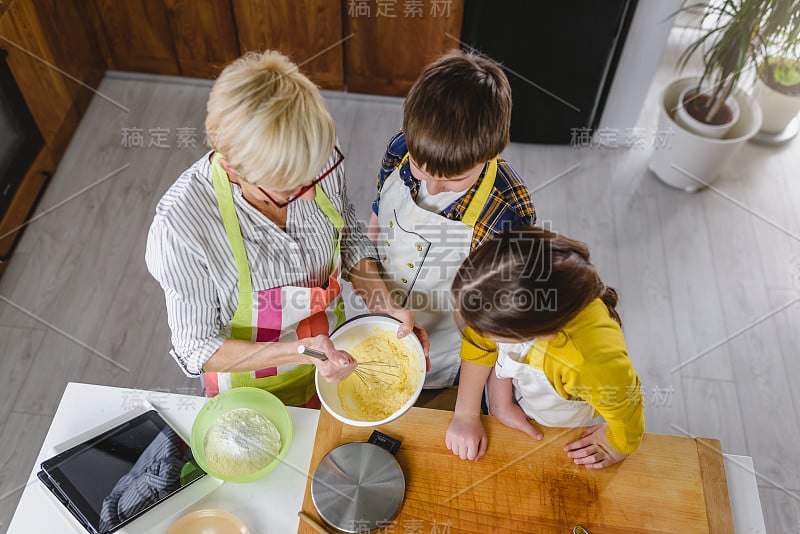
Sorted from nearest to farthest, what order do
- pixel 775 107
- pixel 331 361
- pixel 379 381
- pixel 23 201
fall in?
pixel 331 361 < pixel 379 381 < pixel 23 201 < pixel 775 107

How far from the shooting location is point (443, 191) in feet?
4.37

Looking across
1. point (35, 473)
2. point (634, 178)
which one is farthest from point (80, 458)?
point (634, 178)

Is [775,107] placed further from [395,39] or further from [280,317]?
[280,317]

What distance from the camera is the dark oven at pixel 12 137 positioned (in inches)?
87.4

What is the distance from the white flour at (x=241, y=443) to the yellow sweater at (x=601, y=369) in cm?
51

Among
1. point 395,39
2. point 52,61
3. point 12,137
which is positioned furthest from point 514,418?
point 52,61

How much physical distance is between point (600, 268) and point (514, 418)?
1332mm

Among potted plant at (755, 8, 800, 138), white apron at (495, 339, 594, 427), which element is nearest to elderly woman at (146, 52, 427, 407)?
white apron at (495, 339, 594, 427)

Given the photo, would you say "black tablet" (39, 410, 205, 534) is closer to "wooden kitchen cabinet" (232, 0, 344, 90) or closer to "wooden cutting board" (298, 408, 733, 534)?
"wooden cutting board" (298, 408, 733, 534)

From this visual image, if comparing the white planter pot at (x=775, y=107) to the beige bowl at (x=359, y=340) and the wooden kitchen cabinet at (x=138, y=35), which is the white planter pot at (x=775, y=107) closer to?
the beige bowl at (x=359, y=340)

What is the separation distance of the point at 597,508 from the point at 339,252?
2.29ft

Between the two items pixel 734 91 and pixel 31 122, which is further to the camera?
pixel 734 91

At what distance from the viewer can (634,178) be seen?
8.95ft

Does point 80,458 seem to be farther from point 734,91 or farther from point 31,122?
point 734,91
